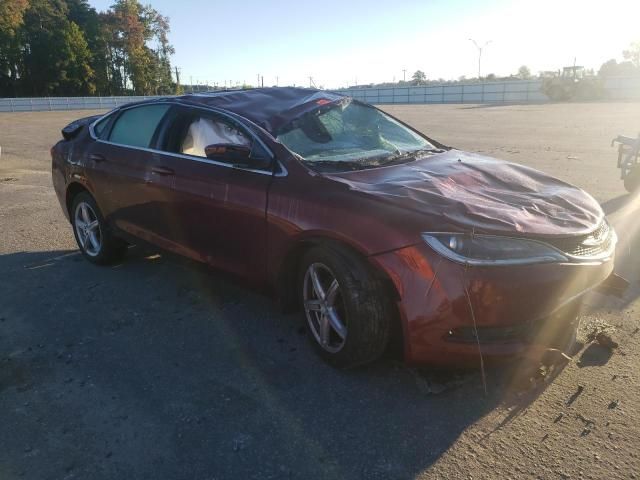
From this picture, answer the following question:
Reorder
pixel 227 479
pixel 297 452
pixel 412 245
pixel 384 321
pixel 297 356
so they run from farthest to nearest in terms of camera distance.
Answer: pixel 297 356, pixel 384 321, pixel 412 245, pixel 297 452, pixel 227 479

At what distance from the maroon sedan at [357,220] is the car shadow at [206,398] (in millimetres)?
271

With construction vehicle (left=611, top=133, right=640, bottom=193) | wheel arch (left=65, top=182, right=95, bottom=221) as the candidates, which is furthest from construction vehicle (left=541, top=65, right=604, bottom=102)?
wheel arch (left=65, top=182, right=95, bottom=221)

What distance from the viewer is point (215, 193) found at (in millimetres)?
3840

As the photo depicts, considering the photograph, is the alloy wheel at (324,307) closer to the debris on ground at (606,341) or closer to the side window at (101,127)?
the debris on ground at (606,341)

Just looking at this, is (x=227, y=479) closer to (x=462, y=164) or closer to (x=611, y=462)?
(x=611, y=462)

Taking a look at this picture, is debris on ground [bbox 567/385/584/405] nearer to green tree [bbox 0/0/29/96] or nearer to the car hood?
the car hood

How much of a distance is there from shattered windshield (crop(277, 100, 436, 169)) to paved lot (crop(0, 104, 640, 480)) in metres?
1.12

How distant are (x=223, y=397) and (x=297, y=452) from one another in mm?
652

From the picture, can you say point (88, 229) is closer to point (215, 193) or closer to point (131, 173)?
point (131, 173)

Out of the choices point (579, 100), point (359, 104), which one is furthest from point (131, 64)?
point (359, 104)

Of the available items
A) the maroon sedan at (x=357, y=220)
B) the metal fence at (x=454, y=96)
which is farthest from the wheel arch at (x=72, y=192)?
the metal fence at (x=454, y=96)

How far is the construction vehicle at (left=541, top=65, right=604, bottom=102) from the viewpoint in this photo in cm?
4350

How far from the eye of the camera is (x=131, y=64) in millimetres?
74938

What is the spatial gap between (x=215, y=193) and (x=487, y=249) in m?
1.93
